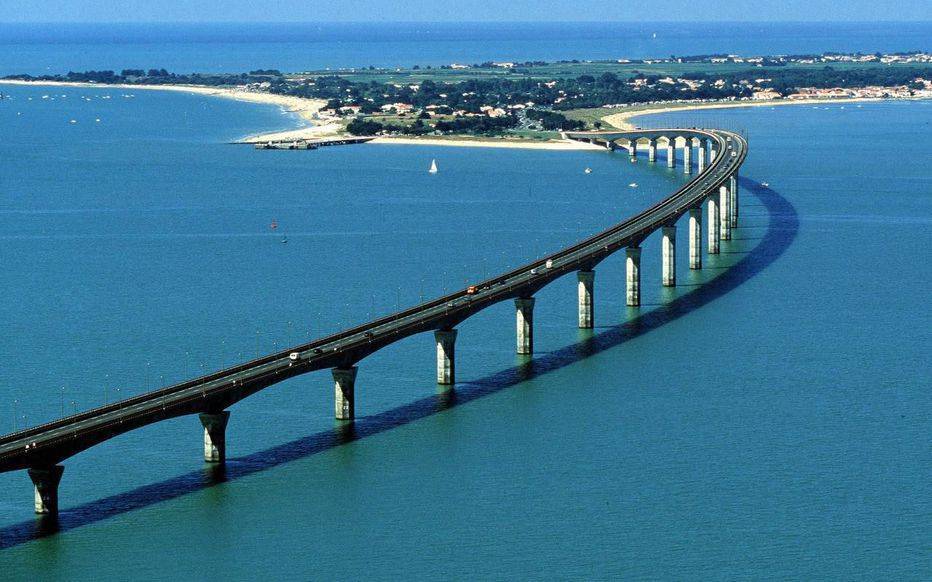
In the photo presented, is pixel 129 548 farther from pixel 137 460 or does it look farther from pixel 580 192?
pixel 580 192

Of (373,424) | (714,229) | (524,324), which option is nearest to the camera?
(373,424)

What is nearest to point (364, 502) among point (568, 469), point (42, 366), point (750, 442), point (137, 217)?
point (568, 469)

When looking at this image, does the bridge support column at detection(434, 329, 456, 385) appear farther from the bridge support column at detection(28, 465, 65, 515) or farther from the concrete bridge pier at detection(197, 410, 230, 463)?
the bridge support column at detection(28, 465, 65, 515)

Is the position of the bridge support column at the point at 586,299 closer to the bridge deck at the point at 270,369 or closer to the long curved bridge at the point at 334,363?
the long curved bridge at the point at 334,363

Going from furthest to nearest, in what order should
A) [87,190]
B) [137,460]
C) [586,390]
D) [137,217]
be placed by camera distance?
[87,190], [137,217], [586,390], [137,460]

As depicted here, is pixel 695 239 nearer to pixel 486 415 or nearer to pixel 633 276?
pixel 633 276

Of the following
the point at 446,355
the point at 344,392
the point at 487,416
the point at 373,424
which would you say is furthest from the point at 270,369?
the point at 446,355

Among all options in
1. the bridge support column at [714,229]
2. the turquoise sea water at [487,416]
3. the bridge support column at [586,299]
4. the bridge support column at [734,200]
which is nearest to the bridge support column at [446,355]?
the turquoise sea water at [487,416]
